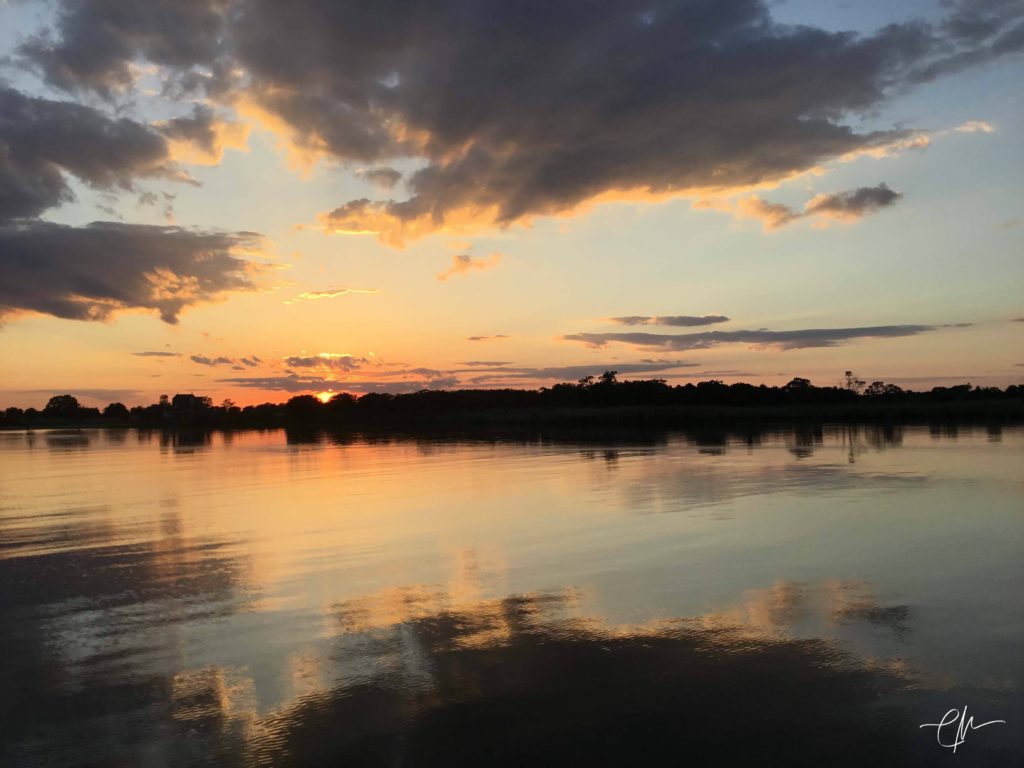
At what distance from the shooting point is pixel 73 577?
1301cm

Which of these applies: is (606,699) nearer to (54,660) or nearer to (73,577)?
(54,660)

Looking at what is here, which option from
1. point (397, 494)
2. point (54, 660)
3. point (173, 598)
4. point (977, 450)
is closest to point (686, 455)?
point (977, 450)

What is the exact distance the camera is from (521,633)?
926 centimetres

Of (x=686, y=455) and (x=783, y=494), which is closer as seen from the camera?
(x=783, y=494)

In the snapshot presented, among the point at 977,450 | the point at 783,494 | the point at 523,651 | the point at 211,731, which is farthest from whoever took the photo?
the point at 977,450

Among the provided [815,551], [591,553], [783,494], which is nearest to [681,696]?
[591,553]

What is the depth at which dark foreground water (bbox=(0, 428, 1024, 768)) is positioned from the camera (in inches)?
253

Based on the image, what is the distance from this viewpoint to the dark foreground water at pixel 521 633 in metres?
6.42

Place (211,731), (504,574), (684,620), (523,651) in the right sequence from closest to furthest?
1. (211,731)
2. (523,651)
3. (684,620)
4. (504,574)

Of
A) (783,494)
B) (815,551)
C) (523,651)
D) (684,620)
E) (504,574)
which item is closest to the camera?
(523,651)

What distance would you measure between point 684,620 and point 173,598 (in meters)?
8.03

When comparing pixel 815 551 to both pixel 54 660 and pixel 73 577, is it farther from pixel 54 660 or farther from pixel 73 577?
pixel 73 577

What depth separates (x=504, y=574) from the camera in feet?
41.2

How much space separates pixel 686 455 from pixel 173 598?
102 ft
